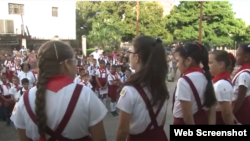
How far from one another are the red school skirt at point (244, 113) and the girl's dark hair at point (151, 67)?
1.53 meters

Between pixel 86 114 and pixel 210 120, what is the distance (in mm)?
1342

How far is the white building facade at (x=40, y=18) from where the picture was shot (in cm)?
2588

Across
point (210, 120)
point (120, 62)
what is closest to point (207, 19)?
point (120, 62)

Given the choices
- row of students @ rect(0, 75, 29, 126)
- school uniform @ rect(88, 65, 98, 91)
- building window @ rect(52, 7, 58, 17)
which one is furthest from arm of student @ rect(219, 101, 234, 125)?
building window @ rect(52, 7, 58, 17)

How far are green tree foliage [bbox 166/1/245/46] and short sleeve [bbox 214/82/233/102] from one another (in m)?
27.1

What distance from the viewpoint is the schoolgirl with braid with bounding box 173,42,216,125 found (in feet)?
7.79

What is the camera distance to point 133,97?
6.63 ft

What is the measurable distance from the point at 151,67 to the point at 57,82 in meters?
0.71

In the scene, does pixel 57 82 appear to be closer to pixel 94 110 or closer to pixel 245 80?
pixel 94 110

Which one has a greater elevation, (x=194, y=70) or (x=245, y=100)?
(x=194, y=70)

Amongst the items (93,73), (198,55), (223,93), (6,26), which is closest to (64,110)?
(198,55)

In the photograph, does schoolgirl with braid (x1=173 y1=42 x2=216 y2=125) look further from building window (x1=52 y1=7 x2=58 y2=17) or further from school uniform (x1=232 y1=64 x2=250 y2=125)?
building window (x1=52 y1=7 x2=58 y2=17)

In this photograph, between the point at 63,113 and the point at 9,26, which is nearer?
the point at 63,113

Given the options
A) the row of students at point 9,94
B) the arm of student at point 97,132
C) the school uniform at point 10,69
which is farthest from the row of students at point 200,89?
the school uniform at point 10,69
